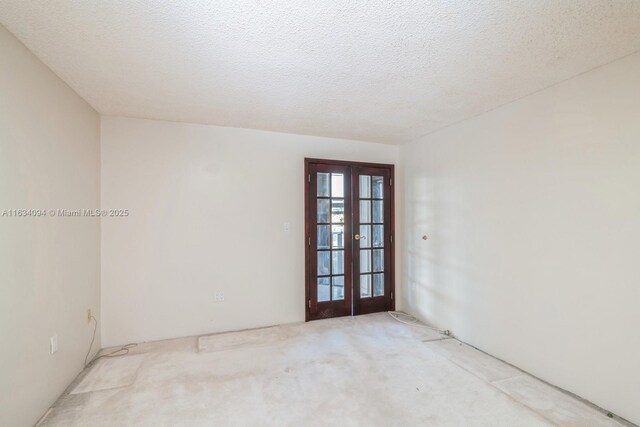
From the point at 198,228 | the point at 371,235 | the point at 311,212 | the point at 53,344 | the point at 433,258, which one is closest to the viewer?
the point at 53,344

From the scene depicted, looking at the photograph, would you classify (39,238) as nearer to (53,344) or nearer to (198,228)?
(53,344)

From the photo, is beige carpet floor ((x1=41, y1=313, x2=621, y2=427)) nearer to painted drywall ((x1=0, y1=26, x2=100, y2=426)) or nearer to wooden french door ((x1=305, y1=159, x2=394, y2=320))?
painted drywall ((x1=0, y1=26, x2=100, y2=426))

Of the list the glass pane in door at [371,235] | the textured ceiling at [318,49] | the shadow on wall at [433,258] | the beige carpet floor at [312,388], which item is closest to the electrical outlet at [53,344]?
the beige carpet floor at [312,388]

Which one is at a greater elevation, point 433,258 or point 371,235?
point 371,235

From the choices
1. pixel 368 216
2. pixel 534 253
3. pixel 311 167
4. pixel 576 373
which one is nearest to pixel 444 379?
pixel 576 373

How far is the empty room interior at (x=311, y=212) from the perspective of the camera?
5.94ft

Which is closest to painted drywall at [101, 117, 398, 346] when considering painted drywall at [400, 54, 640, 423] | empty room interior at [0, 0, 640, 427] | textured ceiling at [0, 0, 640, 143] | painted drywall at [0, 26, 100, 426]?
empty room interior at [0, 0, 640, 427]

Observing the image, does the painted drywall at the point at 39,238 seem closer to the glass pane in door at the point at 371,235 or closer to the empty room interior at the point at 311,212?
the empty room interior at the point at 311,212

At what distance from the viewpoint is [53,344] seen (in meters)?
2.24

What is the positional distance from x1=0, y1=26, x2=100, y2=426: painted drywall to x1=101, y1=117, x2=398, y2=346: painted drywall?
39 centimetres

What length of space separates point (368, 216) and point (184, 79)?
283 cm

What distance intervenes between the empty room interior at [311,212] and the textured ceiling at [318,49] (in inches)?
0.8

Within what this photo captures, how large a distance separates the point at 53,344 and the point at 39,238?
2.68 feet

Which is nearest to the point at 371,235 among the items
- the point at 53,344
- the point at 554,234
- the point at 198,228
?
the point at 554,234
